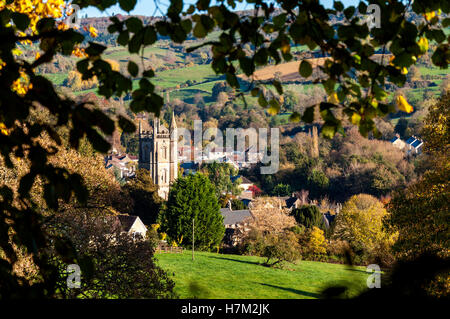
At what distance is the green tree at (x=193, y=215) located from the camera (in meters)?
48.6

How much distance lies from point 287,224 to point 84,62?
46336 mm

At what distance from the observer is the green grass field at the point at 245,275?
1187 inches

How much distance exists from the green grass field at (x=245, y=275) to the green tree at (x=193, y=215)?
13.0 feet

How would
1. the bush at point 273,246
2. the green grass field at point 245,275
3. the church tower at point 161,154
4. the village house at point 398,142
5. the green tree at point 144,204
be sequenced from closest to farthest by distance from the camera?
1. the green grass field at point 245,275
2. the bush at point 273,246
3. the green tree at point 144,204
4. the church tower at point 161,154
5. the village house at point 398,142

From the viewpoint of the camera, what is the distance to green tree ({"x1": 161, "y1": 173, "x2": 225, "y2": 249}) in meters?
48.6

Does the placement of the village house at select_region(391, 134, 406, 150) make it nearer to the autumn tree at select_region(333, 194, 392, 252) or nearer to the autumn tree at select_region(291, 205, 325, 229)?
the autumn tree at select_region(291, 205, 325, 229)

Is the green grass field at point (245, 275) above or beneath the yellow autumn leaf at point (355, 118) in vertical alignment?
beneath

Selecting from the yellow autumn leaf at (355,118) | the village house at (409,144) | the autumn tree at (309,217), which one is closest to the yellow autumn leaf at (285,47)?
the yellow autumn leaf at (355,118)

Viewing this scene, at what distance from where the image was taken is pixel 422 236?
1337 centimetres

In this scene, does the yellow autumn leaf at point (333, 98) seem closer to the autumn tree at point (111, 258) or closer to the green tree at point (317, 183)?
the autumn tree at point (111, 258)

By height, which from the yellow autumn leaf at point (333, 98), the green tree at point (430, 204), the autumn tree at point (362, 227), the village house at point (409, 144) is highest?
the yellow autumn leaf at point (333, 98)

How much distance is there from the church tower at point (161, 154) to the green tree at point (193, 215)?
125ft

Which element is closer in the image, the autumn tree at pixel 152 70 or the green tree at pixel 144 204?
the autumn tree at pixel 152 70

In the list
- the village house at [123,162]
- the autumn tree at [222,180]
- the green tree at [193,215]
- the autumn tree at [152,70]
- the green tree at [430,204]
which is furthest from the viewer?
the village house at [123,162]
